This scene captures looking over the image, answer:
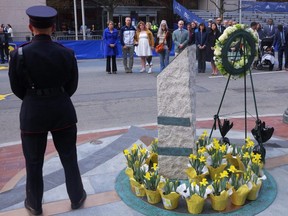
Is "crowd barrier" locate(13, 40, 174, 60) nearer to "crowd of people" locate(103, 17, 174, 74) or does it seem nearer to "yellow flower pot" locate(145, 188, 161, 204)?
"crowd of people" locate(103, 17, 174, 74)

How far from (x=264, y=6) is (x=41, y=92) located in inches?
1373

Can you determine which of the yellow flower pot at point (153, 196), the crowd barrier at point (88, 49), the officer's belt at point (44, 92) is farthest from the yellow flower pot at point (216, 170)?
the crowd barrier at point (88, 49)

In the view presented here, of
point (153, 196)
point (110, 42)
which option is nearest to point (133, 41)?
point (110, 42)

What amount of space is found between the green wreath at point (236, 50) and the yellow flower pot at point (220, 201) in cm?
168

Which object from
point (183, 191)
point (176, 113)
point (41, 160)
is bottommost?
point (183, 191)

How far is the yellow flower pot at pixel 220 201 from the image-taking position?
3.46 meters

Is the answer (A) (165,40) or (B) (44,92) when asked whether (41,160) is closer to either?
(B) (44,92)

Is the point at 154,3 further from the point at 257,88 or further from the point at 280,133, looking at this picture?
the point at 280,133

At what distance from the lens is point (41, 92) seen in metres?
3.29

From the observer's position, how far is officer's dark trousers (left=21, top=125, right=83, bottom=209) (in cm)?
340

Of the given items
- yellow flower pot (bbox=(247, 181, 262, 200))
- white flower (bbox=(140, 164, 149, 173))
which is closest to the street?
white flower (bbox=(140, 164, 149, 173))

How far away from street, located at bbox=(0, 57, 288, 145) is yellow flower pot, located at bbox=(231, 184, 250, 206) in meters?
3.61

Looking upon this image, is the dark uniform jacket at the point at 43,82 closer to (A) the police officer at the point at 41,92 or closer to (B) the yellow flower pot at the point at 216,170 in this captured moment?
(A) the police officer at the point at 41,92

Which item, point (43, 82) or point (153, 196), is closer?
point (43, 82)
